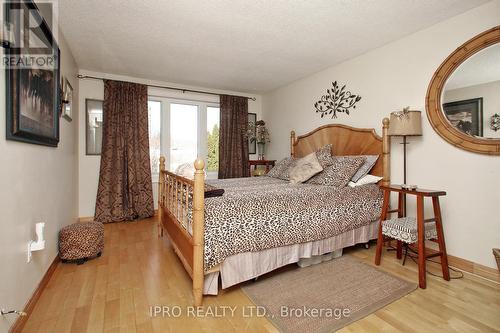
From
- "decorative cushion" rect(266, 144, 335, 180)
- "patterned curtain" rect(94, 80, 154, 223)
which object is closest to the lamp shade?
"decorative cushion" rect(266, 144, 335, 180)

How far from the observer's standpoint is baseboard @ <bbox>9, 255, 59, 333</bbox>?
1.39m

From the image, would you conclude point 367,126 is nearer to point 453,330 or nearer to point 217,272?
point 453,330

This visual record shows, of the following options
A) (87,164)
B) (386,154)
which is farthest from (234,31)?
(87,164)

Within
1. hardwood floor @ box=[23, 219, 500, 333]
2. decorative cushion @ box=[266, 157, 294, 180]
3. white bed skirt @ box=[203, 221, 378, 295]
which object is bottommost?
hardwood floor @ box=[23, 219, 500, 333]

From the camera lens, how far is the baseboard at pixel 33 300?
54.6 inches

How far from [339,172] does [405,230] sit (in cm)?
89

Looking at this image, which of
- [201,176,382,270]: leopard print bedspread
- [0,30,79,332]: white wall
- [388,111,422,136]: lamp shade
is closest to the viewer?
[0,30,79,332]: white wall

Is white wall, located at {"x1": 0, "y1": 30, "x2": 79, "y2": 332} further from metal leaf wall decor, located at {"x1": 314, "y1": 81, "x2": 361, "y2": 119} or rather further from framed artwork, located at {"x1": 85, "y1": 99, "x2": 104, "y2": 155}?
metal leaf wall decor, located at {"x1": 314, "y1": 81, "x2": 361, "y2": 119}

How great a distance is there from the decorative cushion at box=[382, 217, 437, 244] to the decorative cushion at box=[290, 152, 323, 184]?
951 millimetres

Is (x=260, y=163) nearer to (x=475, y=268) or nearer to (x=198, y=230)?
(x=198, y=230)

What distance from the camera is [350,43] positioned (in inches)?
110

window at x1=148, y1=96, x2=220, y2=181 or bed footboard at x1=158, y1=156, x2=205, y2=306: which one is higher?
window at x1=148, y1=96, x2=220, y2=181

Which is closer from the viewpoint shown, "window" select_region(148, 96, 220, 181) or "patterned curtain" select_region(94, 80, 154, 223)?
"patterned curtain" select_region(94, 80, 154, 223)

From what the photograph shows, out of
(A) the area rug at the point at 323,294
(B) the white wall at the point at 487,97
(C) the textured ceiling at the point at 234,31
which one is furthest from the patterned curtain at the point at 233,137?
(B) the white wall at the point at 487,97
